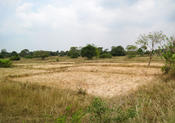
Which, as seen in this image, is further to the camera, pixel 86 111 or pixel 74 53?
pixel 74 53

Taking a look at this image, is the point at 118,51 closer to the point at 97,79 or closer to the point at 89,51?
the point at 89,51

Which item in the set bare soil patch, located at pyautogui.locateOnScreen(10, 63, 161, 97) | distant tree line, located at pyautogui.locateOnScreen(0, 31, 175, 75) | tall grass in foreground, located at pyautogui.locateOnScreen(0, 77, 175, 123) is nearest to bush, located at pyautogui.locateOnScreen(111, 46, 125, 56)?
distant tree line, located at pyautogui.locateOnScreen(0, 31, 175, 75)

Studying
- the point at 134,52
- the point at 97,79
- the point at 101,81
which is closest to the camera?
the point at 101,81

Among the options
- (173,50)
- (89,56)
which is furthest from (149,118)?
(89,56)

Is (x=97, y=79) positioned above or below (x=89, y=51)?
below

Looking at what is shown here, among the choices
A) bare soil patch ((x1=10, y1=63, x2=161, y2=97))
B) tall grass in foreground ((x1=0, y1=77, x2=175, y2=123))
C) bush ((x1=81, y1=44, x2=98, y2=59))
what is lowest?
bare soil patch ((x1=10, y1=63, x2=161, y2=97))

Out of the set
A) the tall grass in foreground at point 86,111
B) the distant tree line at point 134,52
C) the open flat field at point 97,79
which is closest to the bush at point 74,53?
the distant tree line at point 134,52

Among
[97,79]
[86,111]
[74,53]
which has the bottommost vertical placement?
[97,79]

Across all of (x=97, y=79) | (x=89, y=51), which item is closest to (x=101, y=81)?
(x=97, y=79)

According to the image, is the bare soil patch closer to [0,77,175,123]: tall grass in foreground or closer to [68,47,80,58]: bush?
[0,77,175,123]: tall grass in foreground

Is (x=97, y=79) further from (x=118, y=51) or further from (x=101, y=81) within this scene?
(x=118, y=51)

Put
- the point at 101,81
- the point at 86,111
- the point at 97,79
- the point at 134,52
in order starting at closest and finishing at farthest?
the point at 86,111, the point at 101,81, the point at 97,79, the point at 134,52

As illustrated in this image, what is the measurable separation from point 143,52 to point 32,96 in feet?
56.2

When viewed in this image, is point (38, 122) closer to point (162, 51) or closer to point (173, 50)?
point (173, 50)
